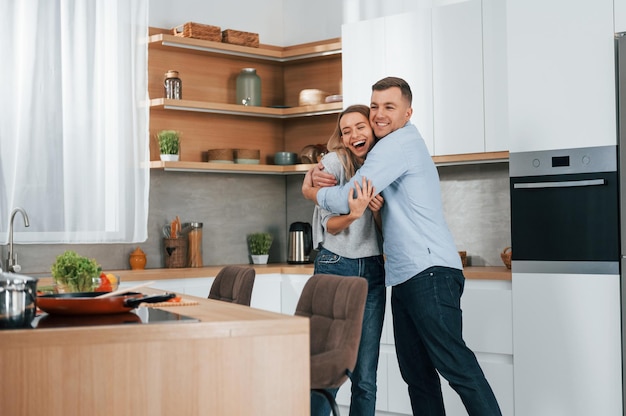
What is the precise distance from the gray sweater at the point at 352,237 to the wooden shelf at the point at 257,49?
2.04 metres

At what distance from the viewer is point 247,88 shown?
18.6ft

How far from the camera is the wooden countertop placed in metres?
4.43

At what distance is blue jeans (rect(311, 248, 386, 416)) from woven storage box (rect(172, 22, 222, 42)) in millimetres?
2247

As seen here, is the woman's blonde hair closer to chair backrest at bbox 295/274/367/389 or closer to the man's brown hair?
the man's brown hair

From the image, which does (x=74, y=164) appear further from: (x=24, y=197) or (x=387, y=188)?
(x=387, y=188)

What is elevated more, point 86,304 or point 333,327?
point 86,304

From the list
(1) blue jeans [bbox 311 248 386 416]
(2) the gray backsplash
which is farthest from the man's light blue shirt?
(2) the gray backsplash

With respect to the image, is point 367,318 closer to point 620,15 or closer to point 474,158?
point 474,158

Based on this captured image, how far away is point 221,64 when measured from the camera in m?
5.73

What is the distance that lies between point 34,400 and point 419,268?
1.65 m

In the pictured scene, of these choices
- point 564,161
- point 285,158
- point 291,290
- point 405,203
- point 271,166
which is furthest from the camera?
point 285,158

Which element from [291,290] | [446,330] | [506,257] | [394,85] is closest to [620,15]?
[394,85]

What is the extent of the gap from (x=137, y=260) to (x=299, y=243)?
3.39ft

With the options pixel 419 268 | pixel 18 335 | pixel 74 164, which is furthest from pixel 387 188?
pixel 74 164
